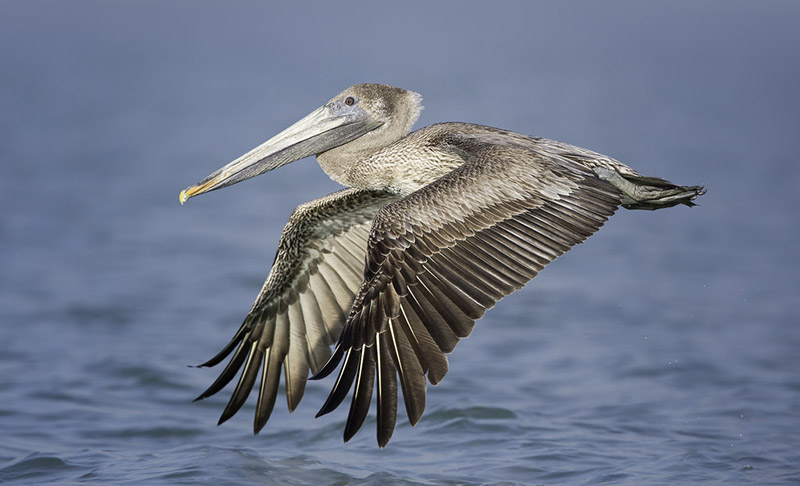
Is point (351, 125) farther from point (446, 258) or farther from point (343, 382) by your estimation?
point (343, 382)

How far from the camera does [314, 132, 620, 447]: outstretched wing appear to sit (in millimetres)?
6035

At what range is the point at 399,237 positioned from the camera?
636 cm

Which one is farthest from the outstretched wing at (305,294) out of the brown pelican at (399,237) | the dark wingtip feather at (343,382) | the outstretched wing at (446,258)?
the dark wingtip feather at (343,382)

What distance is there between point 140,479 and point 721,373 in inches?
222

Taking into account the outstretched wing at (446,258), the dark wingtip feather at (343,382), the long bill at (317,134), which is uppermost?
the long bill at (317,134)

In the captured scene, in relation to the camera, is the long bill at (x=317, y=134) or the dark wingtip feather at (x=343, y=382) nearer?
the dark wingtip feather at (x=343, y=382)

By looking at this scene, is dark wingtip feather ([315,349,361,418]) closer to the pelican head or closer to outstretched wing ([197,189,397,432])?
outstretched wing ([197,189,397,432])

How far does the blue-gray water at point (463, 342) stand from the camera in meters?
8.38

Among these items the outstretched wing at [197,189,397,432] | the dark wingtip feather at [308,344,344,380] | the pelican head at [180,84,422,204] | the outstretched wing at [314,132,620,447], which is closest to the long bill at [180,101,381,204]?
the pelican head at [180,84,422,204]

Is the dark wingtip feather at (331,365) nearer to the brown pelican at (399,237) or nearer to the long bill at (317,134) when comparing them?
the brown pelican at (399,237)

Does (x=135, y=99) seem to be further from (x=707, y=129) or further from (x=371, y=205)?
(x=371, y=205)

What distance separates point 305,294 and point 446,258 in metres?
1.88

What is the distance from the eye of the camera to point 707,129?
1046 inches

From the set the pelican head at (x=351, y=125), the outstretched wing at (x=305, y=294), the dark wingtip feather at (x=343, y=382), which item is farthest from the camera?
the pelican head at (x=351, y=125)
